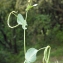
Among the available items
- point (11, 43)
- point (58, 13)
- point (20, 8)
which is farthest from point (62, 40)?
point (20, 8)

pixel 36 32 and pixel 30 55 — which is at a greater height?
pixel 36 32

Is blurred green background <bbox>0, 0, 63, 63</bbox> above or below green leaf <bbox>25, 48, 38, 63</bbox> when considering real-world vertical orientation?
above

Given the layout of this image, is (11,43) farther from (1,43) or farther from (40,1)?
(40,1)

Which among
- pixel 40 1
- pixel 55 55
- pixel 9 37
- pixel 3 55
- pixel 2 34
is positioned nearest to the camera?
pixel 40 1

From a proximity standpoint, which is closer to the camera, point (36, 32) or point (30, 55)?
point (30, 55)

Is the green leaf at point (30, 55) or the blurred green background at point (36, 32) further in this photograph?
the blurred green background at point (36, 32)

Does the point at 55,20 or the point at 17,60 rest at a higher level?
the point at 55,20

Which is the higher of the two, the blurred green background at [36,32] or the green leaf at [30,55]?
the blurred green background at [36,32]

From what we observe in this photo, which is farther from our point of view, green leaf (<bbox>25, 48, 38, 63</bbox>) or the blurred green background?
the blurred green background
